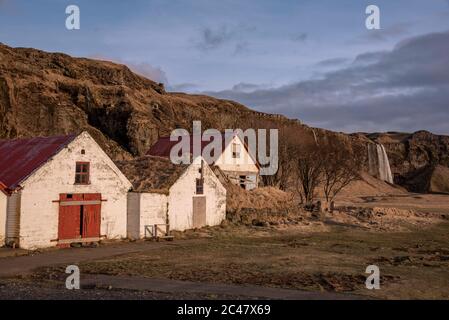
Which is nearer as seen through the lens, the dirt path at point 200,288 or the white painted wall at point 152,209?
the dirt path at point 200,288

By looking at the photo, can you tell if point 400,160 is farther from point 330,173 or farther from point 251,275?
point 251,275

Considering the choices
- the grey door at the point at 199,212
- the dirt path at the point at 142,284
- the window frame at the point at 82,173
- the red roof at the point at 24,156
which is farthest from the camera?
the grey door at the point at 199,212

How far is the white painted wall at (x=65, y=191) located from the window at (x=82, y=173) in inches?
8.4

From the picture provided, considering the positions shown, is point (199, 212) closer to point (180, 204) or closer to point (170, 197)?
point (180, 204)

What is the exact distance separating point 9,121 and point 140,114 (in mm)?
20648

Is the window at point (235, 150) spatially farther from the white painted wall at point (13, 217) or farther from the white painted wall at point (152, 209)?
the white painted wall at point (13, 217)

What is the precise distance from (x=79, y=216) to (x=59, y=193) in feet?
5.28

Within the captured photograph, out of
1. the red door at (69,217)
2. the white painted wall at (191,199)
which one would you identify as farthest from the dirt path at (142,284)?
the white painted wall at (191,199)

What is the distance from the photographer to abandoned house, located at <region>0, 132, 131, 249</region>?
75.0 ft

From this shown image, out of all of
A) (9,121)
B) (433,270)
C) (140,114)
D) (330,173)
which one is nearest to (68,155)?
(433,270)

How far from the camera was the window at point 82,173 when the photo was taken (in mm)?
25422

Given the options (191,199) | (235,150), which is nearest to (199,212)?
(191,199)

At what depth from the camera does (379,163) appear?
115 m

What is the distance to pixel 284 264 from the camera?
19281 millimetres
